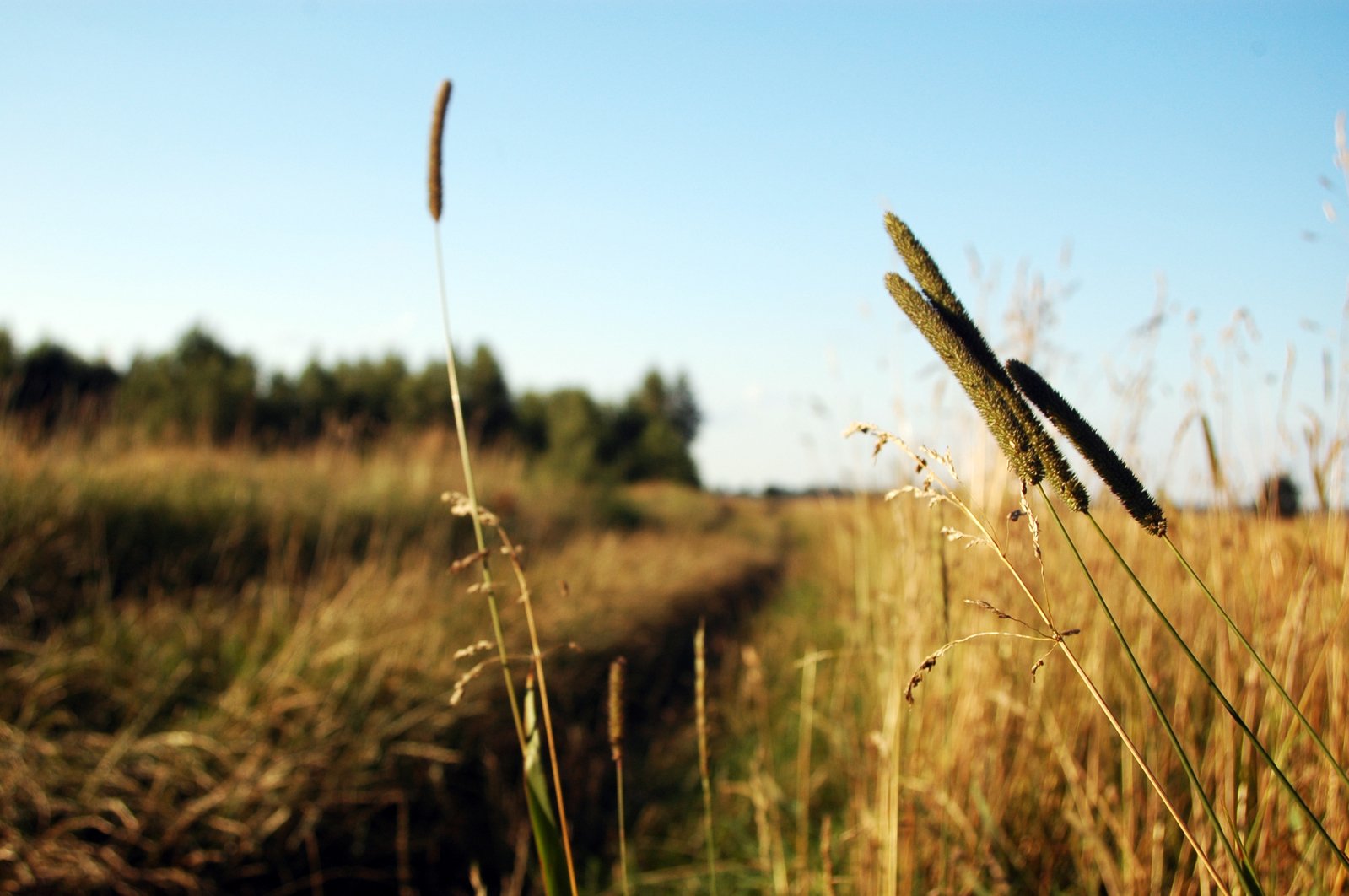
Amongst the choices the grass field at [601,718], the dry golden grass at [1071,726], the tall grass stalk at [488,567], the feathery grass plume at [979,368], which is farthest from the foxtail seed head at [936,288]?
the dry golden grass at [1071,726]

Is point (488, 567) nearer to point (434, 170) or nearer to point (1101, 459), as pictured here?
point (434, 170)

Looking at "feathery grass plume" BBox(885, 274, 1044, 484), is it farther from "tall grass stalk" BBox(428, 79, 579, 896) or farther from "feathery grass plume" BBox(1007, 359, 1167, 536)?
"tall grass stalk" BBox(428, 79, 579, 896)

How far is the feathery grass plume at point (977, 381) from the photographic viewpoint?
0.66 meters

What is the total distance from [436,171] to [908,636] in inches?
62.9

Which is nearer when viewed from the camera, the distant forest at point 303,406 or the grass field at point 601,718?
the grass field at point 601,718

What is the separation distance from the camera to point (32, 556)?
367cm

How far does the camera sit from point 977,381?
0.67 meters

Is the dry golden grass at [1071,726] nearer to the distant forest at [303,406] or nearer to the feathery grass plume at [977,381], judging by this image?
the feathery grass plume at [977,381]

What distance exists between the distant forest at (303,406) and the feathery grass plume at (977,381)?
559cm

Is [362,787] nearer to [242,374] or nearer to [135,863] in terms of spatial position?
[135,863]

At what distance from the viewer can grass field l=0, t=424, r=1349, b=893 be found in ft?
5.96

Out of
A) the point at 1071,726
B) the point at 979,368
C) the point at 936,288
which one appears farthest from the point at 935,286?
the point at 1071,726

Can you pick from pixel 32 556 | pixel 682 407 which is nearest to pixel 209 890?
pixel 32 556

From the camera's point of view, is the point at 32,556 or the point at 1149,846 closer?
the point at 1149,846
